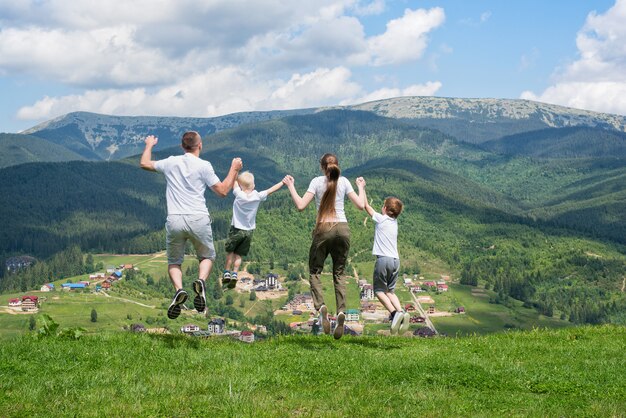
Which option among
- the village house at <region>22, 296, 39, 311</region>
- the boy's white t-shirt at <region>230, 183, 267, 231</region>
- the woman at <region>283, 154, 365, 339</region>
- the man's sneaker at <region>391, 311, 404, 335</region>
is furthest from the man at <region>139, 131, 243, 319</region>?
the village house at <region>22, 296, 39, 311</region>

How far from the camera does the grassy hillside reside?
28.6 ft

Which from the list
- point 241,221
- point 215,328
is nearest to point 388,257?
point 241,221

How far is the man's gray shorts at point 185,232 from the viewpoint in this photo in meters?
12.6

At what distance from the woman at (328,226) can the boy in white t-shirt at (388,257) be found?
Result: 1.01 metres

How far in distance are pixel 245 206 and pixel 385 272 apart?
13.9 ft

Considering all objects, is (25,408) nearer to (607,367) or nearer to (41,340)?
(41,340)

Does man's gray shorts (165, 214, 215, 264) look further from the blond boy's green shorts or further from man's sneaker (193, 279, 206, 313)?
the blond boy's green shorts

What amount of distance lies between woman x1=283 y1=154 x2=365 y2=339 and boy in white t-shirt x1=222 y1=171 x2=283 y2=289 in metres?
2.03

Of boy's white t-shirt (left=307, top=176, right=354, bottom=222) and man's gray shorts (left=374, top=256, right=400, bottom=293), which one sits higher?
boy's white t-shirt (left=307, top=176, right=354, bottom=222)

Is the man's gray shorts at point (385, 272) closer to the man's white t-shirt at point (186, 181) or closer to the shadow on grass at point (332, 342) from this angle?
the shadow on grass at point (332, 342)

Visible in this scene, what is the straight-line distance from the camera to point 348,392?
31.8 feet

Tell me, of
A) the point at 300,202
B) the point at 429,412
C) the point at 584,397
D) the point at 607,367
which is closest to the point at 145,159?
the point at 300,202

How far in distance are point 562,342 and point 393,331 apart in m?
4.74

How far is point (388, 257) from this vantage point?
14.7m
